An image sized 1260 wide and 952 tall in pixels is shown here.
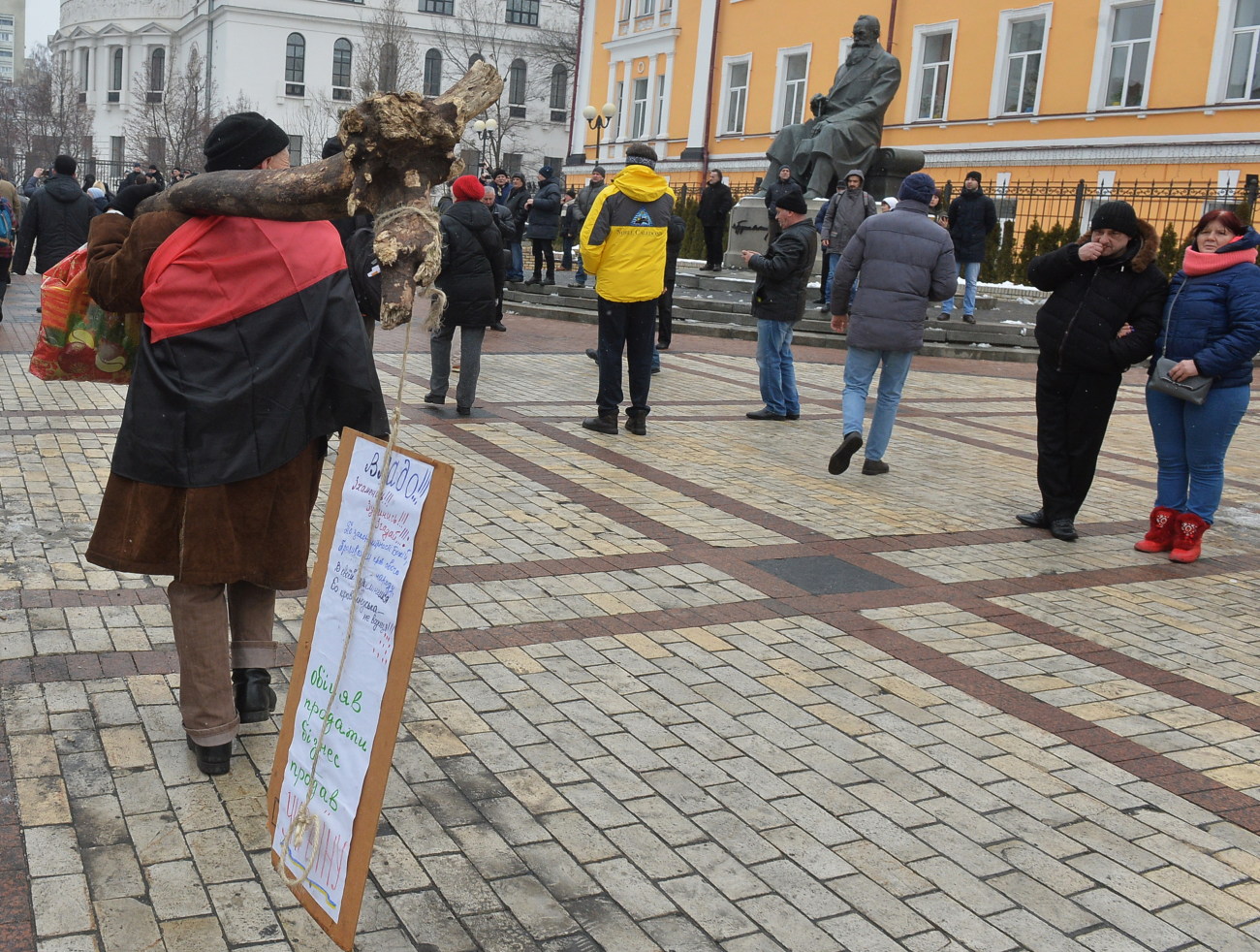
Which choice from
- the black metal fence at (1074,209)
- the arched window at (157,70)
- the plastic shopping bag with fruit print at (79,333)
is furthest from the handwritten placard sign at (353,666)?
the arched window at (157,70)

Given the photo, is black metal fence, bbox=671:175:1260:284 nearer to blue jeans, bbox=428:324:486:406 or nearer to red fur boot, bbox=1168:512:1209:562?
blue jeans, bbox=428:324:486:406

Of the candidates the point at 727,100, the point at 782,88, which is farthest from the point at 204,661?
the point at 727,100

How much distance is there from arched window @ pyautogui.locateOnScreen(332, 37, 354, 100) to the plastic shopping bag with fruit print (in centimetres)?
6700

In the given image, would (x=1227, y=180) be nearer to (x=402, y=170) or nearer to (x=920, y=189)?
(x=920, y=189)

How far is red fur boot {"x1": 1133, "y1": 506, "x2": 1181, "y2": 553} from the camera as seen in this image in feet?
22.9

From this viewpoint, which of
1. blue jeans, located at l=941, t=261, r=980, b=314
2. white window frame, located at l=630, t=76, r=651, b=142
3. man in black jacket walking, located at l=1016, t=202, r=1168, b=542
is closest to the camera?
man in black jacket walking, located at l=1016, t=202, r=1168, b=542

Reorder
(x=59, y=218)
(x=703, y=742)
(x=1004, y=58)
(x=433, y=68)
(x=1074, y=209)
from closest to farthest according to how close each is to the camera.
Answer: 1. (x=703, y=742)
2. (x=59, y=218)
3. (x=1074, y=209)
4. (x=1004, y=58)
5. (x=433, y=68)

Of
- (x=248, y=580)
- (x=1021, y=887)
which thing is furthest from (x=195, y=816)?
(x=1021, y=887)

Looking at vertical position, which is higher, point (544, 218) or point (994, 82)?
point (994, 82)

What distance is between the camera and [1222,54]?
23953 mm

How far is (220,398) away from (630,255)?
5.73m

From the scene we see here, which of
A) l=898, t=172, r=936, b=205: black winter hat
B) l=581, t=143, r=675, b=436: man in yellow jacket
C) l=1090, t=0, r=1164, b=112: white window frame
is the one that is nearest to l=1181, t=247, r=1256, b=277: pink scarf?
l=898, t=172, r=936, b=205: black winter hat

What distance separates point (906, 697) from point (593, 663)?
1.14 metres

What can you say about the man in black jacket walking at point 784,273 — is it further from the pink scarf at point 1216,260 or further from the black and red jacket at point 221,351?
the black and red jacket at point 221,351
